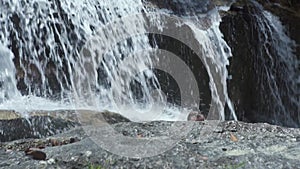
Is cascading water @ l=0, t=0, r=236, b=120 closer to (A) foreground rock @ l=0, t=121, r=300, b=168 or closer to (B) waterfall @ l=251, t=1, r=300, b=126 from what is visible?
(B) waterfall @ l=251, t=1, r=300, b=126

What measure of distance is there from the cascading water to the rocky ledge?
1.95 meters

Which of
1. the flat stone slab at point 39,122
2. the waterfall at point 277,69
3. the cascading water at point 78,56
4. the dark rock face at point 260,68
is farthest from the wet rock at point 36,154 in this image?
the waterfall at point 277,69

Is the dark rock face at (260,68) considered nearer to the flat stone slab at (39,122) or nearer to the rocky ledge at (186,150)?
the flat stone slab at (39,122)

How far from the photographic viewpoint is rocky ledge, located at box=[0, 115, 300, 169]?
2123 millimetres

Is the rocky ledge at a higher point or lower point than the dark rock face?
lower

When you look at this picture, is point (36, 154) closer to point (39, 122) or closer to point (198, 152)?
point (198, 152)

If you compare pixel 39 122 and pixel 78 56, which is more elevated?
pixel 78 56

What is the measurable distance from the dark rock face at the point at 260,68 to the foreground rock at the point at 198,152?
400 centimetres

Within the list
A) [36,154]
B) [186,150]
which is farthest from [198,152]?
[36,154]

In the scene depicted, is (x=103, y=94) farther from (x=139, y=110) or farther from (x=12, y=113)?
(x=12, y=113)

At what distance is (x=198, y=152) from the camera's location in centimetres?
224

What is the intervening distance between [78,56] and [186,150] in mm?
3257

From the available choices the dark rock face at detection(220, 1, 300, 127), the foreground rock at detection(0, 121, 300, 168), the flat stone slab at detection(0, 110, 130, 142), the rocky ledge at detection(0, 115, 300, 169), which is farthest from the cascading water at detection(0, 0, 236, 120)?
the foreground rock at detection(0, 121, 300, 168)

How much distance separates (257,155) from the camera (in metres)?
2.20
